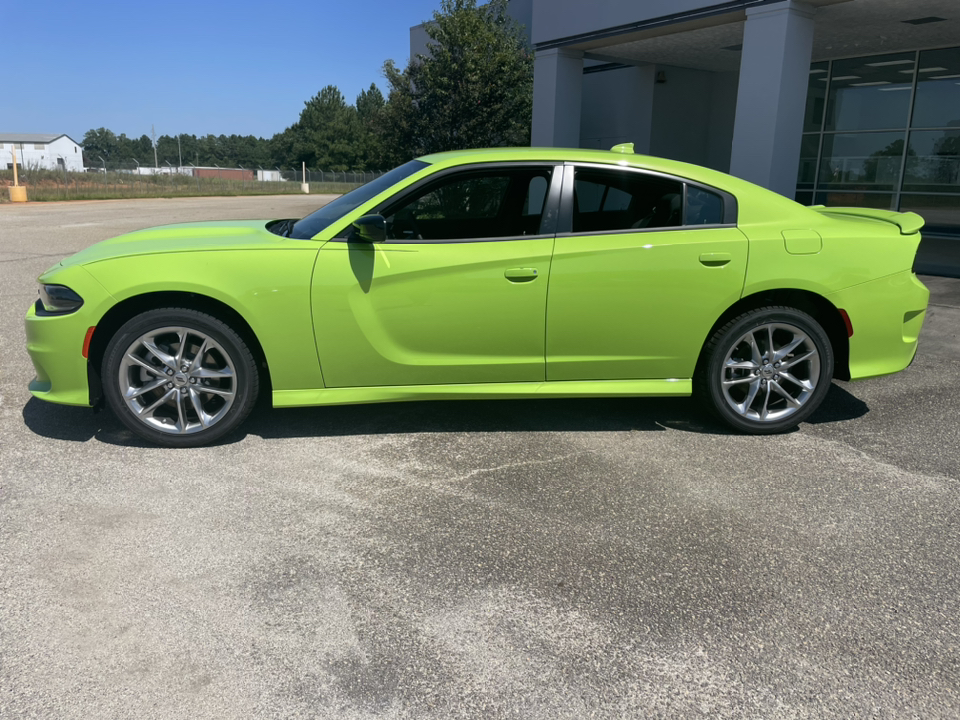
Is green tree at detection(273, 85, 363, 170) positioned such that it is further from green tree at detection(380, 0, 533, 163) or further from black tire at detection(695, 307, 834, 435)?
black tire at detection(695, 307, 834, 435)

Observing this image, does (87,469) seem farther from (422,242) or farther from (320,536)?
(422,242)

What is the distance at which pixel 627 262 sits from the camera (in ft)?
14.2

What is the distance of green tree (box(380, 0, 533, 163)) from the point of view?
17562 mm

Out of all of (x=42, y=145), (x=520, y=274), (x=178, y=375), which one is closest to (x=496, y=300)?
(x=520, y=274)

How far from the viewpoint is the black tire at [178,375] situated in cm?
412

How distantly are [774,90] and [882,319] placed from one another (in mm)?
7545

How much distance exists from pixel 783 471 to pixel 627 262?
4.70ft

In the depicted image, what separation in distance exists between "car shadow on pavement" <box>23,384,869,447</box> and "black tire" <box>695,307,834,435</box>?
24cm

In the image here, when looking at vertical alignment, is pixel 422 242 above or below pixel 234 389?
above

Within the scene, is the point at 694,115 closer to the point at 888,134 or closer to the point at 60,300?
the point at 888,134

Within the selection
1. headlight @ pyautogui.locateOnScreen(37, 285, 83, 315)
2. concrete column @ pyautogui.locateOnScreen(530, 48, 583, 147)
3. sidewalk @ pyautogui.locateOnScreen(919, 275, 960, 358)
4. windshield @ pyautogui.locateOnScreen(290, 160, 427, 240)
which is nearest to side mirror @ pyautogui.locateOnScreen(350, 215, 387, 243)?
windshield @ pyautogui.locateOnScreen(290, 160, 427, 240)

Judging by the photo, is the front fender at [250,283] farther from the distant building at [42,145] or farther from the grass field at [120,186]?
the distant building at [42,145]

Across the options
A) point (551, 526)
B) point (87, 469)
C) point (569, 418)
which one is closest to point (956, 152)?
point (569, 418)

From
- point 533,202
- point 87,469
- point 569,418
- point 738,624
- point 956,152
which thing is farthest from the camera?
point 956,152
